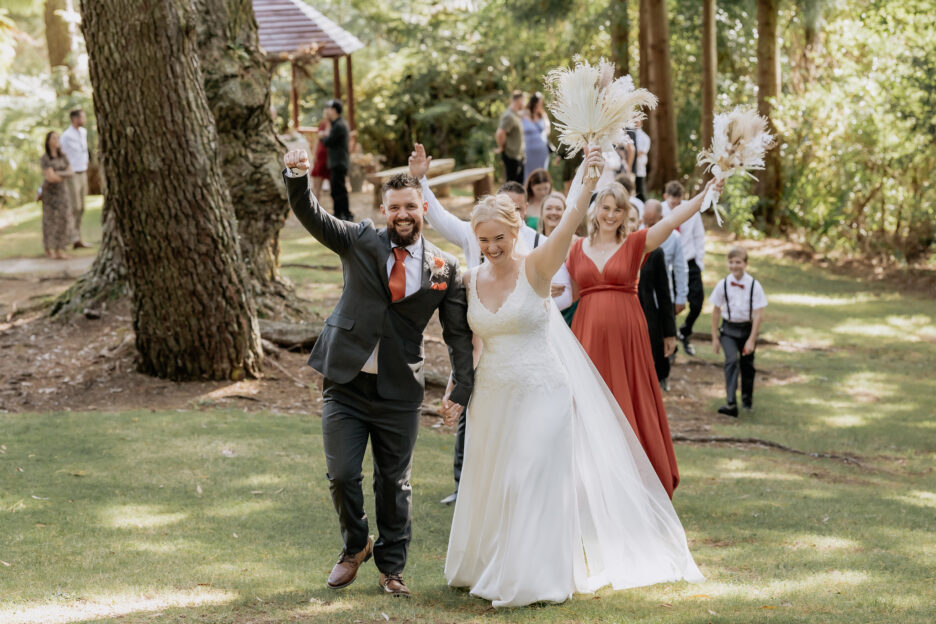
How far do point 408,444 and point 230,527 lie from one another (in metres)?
1.76

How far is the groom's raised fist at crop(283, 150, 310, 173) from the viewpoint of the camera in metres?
4.80

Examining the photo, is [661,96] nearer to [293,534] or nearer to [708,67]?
[708,67]

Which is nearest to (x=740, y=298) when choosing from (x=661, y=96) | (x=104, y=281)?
(x=104, y=281)

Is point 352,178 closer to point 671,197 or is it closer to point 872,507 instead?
point 671,197

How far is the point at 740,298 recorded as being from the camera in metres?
10.8

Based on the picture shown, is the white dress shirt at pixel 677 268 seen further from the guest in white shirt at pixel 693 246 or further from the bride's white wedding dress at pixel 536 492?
the bride's white wedding dress at pixel 536 492

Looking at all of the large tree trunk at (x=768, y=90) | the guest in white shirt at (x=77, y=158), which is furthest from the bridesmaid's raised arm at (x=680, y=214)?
the large tree trunk at (x=768, y=90)

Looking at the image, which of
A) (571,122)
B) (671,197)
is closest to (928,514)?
(571,122)

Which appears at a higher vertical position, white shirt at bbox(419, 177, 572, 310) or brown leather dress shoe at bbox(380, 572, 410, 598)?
white shirt at bbox(419, 177, 572, 310)

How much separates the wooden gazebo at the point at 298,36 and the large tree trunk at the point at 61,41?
594 cm

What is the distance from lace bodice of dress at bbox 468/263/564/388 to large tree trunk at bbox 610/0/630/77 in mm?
20606

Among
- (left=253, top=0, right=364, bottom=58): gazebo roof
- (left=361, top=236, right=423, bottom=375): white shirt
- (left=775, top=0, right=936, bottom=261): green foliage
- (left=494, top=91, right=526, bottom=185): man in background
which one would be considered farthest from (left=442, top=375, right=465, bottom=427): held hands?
(left=253, top=0, right=364, bottom=58): gazebo roof

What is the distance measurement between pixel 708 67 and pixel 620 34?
2.54 metres

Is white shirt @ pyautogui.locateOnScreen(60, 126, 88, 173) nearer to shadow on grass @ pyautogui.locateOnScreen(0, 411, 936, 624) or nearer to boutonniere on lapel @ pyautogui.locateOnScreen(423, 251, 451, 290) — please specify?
shadow on grass @ pyautogui.locateOnScreen(0, 411, 936, 624)
